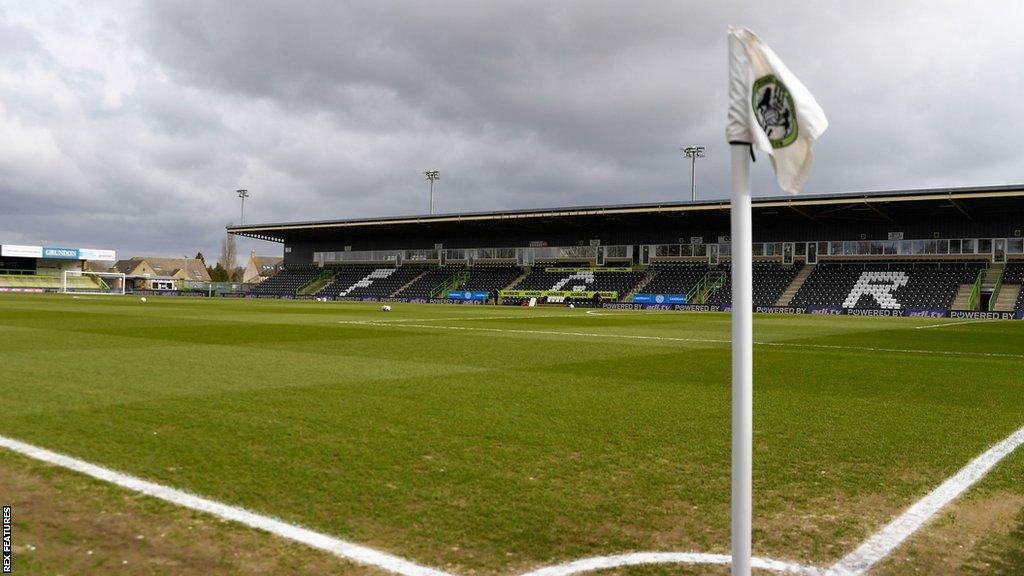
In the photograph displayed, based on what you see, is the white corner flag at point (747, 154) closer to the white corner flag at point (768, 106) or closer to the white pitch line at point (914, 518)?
the white corner flag at point (768, 106)

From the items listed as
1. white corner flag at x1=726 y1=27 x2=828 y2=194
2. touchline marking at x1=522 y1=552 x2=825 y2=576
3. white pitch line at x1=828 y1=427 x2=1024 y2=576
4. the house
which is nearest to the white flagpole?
white corner flag at x1=726 y1=27 x2=828 y2=194

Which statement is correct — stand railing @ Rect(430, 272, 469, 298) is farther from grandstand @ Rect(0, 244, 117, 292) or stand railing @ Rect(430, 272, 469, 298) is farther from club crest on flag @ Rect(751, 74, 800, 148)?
club crest on flag @ Rect(751, 74, 800, 148)

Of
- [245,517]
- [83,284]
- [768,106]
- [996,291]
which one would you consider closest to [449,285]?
[996,291]

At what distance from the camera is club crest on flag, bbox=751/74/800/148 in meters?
3.35

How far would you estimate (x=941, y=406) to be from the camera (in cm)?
959

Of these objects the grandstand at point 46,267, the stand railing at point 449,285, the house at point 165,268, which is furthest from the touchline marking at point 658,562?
the house at point 165,268

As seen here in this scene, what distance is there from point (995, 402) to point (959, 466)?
15.4ft

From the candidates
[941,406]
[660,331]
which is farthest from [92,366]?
[660,331]

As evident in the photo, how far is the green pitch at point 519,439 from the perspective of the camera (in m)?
4.62

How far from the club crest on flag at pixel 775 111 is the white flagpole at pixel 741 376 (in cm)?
29

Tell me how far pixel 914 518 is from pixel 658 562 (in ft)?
6.89

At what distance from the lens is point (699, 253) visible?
68625 millimetres

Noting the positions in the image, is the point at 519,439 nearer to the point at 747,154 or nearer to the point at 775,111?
the point at 747,154

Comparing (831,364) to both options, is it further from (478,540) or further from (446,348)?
(478,540)
